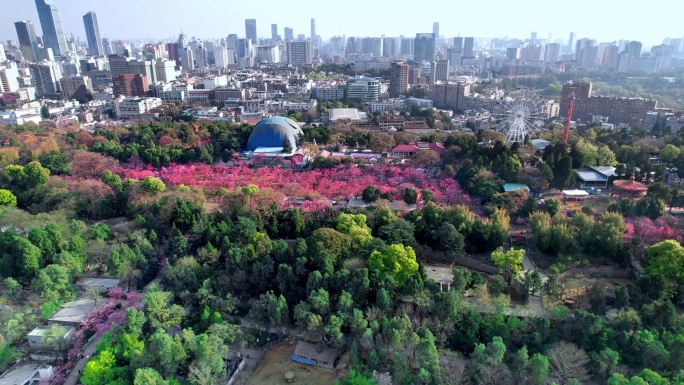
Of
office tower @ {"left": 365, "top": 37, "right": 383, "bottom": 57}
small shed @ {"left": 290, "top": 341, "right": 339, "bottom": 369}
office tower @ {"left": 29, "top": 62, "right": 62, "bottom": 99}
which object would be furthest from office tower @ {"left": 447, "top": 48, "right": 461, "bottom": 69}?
small shed @ {"left": 290, "top": 341, "right": 339, "bottom": 369}

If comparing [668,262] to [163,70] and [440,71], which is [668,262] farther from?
[163,70]

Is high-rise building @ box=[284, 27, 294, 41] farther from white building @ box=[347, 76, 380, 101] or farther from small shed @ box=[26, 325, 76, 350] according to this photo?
small shed @ box=[26, 325, 76, 350]

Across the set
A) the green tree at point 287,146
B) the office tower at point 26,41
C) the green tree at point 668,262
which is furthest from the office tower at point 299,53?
the green tree at point 668,262

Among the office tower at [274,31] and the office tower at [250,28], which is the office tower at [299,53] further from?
the office tower at [274,31]

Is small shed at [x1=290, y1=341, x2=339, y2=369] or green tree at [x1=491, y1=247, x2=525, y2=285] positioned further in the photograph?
green tree at [x1=491, y1=247, x2=525, y2=285]

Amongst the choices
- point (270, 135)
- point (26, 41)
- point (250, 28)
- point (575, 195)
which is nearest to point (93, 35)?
point (26, 41)
